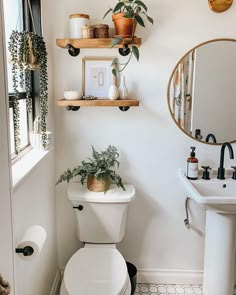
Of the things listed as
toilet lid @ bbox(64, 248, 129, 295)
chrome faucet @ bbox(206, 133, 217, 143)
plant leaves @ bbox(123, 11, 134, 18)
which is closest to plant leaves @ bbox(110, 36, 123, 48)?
plant leaves @ bbox(123, 11, 134, 18)

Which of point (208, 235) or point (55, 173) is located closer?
point (208, 235)

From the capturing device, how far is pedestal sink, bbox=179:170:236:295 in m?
1.90

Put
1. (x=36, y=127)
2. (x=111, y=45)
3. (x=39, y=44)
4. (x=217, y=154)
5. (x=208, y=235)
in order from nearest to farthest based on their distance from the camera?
(x=39, y=44)
(x=36, y=127)
(x=111, y=45)
(x=208, y=235)
(x=217, y=154)

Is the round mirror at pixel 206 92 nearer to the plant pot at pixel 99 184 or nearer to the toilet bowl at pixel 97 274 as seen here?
the plant pot at pixel 99 184

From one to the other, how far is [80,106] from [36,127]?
0.42 meters

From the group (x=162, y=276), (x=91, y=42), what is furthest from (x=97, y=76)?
(x=162, y=276)

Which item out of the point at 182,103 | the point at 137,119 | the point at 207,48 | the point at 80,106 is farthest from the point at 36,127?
the point at 207,48

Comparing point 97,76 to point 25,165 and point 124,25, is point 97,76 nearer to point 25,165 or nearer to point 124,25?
point 124,25

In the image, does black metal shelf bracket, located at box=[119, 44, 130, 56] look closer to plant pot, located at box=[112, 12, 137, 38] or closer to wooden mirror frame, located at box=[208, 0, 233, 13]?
plant pot, located at box=[112, 12, 137, 38]

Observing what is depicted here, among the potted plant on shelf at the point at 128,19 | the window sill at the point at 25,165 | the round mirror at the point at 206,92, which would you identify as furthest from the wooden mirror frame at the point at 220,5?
the window sill at the point at 25,165

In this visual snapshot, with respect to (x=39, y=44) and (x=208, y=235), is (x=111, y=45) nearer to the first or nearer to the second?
(x=39, y=44)

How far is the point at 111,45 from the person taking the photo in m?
1.93

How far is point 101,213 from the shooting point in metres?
2.09

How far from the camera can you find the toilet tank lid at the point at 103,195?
2059 millimetres
